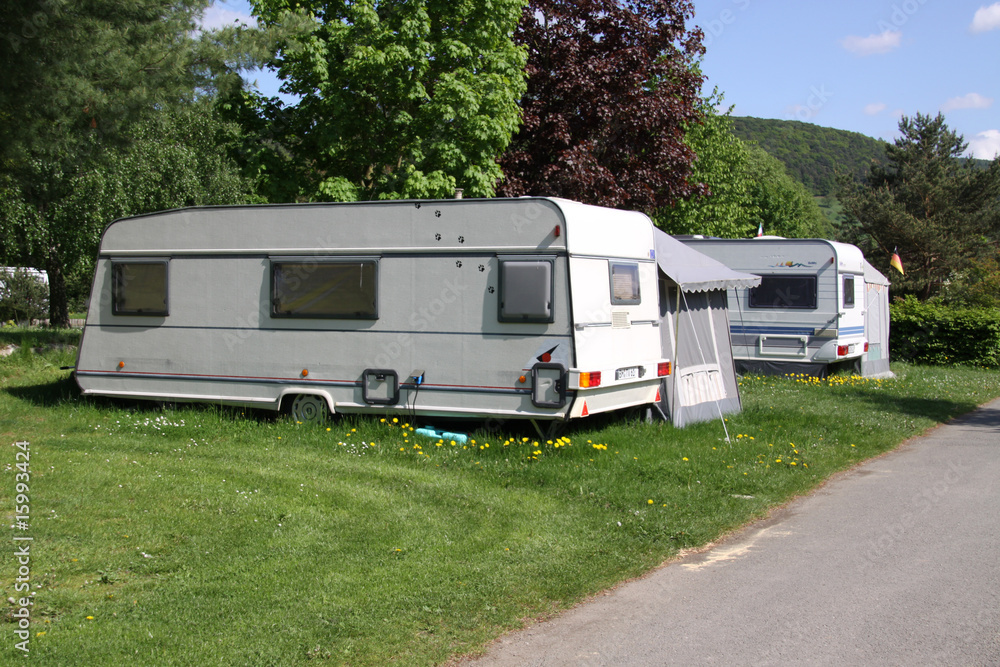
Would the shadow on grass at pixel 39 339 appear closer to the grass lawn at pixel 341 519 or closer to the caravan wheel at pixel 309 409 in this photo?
the grass lawn at pixel 341 519

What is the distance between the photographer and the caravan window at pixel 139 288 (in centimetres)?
1130

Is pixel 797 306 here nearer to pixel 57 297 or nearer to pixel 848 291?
pixel 848 291

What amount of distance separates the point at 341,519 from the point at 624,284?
4.85 meters

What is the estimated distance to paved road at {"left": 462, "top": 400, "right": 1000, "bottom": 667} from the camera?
4582 mm

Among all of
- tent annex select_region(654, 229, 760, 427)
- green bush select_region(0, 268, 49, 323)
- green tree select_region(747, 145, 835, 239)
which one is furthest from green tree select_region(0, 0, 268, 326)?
green tree select_region(747, 145, 835, 239)

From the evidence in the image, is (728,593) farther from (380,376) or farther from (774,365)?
(774,365)

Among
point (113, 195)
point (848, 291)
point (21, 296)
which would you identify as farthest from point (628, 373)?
point (21, 296)

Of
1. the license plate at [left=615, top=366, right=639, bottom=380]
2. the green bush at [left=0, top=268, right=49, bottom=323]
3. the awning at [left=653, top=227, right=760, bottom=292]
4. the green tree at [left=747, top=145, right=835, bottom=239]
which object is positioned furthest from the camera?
the green tree at [left=747, top=145, right=835, bottom=239]

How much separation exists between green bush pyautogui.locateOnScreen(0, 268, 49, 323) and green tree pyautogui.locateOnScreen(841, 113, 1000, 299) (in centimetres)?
3637

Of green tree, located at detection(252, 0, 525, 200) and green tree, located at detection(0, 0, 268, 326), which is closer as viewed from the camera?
green tree, located at detection(0, 0, 268, 326)

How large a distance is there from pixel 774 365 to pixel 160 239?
12.0m

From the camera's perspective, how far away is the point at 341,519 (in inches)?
269
